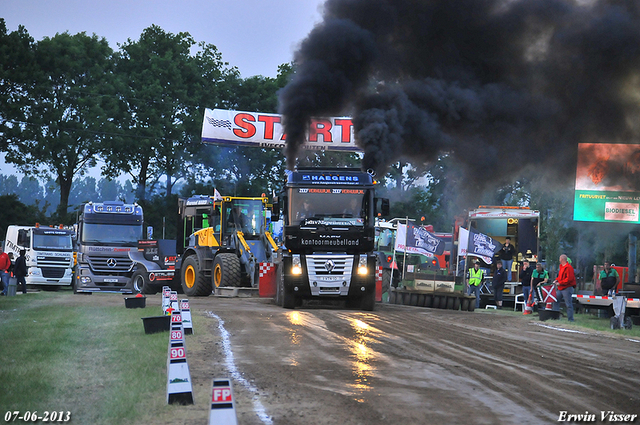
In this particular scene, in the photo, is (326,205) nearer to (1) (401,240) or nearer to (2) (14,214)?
(1) (401,240)

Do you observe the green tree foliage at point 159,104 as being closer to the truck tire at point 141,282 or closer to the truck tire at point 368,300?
the truck tire at point 141,282

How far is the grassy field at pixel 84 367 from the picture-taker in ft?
22.5

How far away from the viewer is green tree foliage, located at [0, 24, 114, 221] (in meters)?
47.6

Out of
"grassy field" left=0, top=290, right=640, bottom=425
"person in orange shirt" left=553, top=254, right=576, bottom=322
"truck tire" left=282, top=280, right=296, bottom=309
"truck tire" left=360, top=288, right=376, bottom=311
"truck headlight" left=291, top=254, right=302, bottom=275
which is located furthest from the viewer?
"truck tire" left=360, top=288, right=376, bottom=311

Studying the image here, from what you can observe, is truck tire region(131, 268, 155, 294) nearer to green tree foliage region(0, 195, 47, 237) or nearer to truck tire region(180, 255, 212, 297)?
truck tire region(180, 255, 212, 297)

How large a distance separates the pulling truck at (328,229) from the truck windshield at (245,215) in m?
6.07

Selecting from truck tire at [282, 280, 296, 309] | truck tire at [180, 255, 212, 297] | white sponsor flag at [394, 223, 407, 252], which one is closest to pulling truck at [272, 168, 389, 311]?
truck tire at [282, 280, 296, 309]

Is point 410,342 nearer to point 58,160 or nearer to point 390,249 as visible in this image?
point 390,249

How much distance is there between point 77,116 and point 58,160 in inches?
127

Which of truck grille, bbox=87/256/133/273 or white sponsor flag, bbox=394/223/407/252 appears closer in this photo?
white sponsor flag, bbox=394/223/407/252

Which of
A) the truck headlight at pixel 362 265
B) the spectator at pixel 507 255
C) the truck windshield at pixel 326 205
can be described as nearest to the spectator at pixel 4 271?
the truck windshield at pixel 326 205

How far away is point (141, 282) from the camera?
29.4 metres

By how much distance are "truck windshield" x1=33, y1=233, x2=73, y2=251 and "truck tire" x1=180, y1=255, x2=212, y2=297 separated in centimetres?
1072

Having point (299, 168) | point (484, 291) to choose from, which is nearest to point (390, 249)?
point (484, 291)
